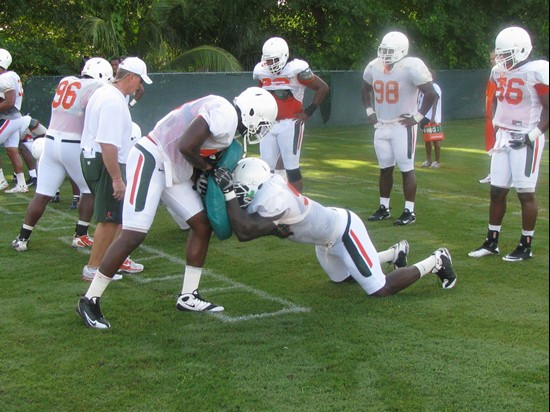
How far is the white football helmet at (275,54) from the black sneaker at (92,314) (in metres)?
4.52

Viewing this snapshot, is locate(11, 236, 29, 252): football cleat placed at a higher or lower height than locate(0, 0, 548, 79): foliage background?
lower

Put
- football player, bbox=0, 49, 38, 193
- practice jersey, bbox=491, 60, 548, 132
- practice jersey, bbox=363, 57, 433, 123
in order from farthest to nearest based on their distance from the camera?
football player, bbox=0, 49, 38, 193 → practice jersey, bbox=363, 57, 433, 123 → practice jersey, bbox=491, 60, 548, 132

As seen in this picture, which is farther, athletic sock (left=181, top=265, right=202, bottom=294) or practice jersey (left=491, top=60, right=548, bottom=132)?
practice jersey (left=491, top=60, right=548, bottom=132)

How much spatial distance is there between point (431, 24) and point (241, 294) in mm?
23514

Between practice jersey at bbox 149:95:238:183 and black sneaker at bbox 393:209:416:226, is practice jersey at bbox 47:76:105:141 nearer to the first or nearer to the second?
practice jersey at bbox 149:95:238:183

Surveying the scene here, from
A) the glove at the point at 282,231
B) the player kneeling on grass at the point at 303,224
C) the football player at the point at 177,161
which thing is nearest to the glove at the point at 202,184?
the football player at the point at 177,161

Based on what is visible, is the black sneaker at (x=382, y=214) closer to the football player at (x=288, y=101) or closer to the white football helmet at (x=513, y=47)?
the football player at (x=288, y=101)

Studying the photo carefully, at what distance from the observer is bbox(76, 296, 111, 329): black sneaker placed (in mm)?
5406

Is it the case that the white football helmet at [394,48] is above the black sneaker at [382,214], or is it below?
above

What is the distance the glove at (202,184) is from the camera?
5.41 metres

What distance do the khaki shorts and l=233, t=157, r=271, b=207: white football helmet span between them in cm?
149

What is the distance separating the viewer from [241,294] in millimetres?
6293

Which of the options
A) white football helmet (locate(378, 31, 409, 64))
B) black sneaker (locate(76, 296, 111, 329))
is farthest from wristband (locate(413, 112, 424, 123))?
black sneaker (locate(76, 296, 111, 329))

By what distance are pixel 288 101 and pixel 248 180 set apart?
14.1ft
